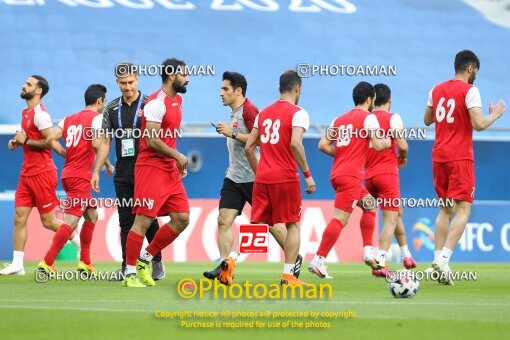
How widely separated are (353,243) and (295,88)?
28.6ft

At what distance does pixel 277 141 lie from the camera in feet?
36.1

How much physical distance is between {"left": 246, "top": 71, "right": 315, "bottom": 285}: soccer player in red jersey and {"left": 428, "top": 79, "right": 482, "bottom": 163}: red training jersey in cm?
191

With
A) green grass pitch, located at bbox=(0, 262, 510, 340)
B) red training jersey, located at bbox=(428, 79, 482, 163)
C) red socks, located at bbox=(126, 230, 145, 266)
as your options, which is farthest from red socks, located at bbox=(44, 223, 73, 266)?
red training jersey, located at bbox=(428, 79, 482, 163)

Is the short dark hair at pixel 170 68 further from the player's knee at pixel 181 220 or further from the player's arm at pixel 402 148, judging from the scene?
the player's arm at pixel 402 148

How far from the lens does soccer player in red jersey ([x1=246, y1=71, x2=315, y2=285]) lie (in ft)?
35.9

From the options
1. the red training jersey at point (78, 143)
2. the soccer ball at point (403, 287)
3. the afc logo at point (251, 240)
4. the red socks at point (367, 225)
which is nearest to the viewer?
the soccer ball at point (403, 287)

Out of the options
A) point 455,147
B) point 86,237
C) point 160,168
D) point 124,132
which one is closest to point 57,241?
point 86,237

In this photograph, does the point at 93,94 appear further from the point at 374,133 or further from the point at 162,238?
the point at 374,133

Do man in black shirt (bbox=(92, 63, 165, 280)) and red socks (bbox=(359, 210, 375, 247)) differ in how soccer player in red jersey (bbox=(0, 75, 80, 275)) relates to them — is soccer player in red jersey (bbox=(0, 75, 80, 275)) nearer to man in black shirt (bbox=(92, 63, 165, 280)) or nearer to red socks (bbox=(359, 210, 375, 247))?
man in black shirt (bbox=(92, 63, 165, 280))

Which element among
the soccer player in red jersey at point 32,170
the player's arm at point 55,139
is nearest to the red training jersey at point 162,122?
the player's arm at point 55,139

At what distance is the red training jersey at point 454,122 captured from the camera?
12.1m

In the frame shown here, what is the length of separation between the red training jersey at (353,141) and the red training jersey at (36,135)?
3.43 m

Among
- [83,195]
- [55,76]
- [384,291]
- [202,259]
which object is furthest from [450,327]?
[55,76]

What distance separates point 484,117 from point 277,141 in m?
2.31
